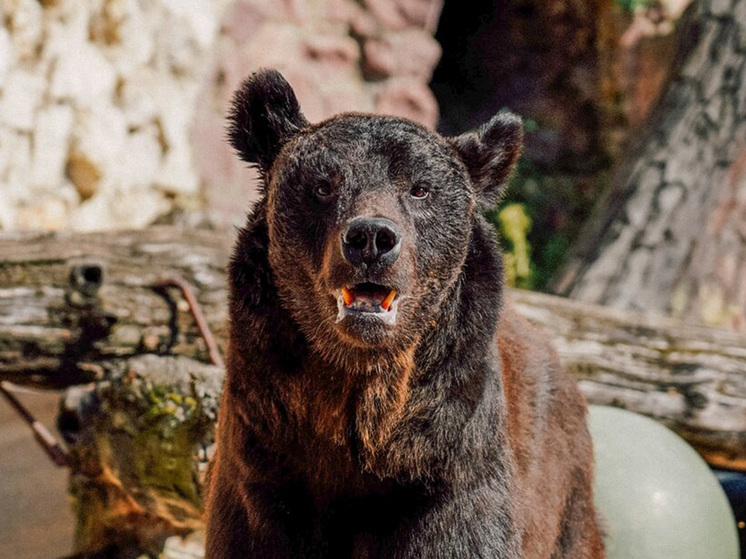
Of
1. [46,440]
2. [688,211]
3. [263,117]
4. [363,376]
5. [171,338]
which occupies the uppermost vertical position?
[688,211]

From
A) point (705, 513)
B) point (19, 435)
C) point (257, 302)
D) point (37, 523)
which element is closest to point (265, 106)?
point (257, 302)

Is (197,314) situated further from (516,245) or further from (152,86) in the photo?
(516,245)

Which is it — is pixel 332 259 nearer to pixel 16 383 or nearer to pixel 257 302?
pixel 257 302

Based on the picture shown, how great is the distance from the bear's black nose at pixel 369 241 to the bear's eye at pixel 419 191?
0.25 meters

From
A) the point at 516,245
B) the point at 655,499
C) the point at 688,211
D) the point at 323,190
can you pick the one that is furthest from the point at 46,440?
the point at 516,245

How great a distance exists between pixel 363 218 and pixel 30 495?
4.32 metres

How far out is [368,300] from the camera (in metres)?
2.15

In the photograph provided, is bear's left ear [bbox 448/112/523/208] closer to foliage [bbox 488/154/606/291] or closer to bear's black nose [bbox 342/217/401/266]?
bear's black nose [bbox 342/217/401/266]

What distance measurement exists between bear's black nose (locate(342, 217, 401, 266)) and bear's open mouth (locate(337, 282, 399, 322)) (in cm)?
10

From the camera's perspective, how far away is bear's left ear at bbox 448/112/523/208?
8.12 ft

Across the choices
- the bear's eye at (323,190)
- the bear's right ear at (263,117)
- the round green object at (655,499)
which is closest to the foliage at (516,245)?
the round green object at (655,499)

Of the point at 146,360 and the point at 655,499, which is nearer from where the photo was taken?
the point at 655,499

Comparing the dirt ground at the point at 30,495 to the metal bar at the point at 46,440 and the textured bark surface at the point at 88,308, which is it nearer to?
the metal bar at the point at 46,440

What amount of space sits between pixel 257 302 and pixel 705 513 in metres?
2.28
